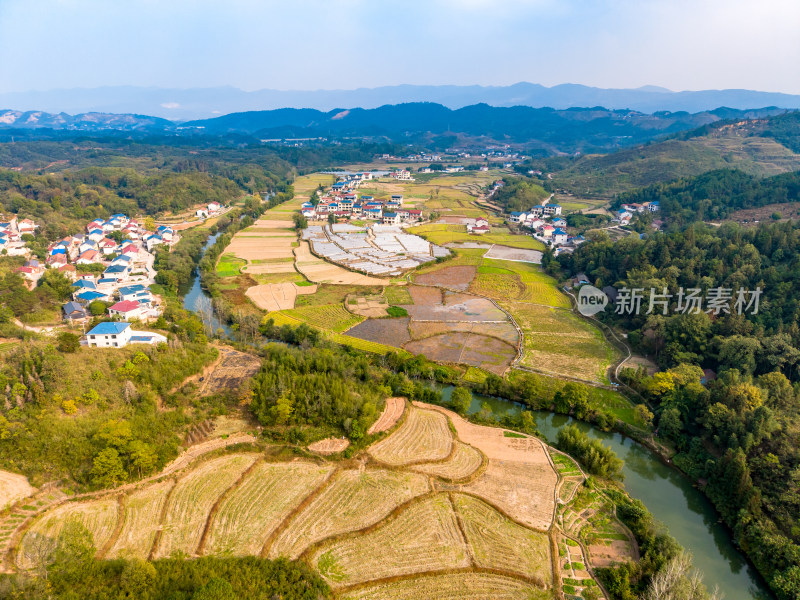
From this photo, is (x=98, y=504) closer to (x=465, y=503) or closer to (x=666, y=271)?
(x=465, y=503)

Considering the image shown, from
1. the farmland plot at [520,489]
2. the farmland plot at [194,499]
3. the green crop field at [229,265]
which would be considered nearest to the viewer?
the farmland plot at [194,499]

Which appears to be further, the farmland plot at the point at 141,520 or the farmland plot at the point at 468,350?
the farmland plot at the point at 468,350

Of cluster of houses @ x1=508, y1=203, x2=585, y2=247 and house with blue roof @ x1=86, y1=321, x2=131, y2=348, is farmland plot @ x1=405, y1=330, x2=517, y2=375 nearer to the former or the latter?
house with blue roof @ x1=86, y1=321, x2=131, y2=348

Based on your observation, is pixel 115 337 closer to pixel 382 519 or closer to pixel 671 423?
pixel 382 519

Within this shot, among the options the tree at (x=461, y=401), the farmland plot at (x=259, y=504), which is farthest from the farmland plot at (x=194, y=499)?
the tree at (x=461, y=401)

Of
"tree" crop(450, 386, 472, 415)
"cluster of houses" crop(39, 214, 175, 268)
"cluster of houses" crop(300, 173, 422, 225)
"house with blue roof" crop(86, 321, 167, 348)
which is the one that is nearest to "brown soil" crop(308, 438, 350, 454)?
"tree" crop(450, 386, 472, 415)

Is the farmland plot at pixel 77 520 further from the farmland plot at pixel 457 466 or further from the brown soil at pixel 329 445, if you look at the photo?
the farmland plot at pixel 457 466
